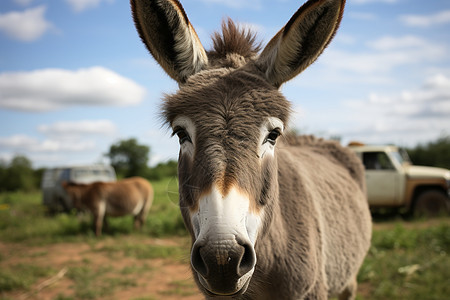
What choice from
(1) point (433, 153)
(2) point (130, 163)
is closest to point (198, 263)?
(1) point (433, 153)

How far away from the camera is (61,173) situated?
14.2m

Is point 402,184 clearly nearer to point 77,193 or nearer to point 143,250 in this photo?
point 143,250

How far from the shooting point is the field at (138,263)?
5.36 meters

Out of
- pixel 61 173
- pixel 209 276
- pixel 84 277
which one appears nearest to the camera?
pixel 209 276

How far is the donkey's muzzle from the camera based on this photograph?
4.50 feet

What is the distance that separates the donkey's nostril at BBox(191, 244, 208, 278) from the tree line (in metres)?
20.0

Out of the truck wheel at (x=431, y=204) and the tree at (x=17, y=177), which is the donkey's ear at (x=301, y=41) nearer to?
the truck wheel at (x=431, y=204)

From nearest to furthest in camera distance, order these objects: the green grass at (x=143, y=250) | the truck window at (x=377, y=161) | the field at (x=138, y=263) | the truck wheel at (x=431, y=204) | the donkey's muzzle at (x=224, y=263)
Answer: the donkey's muzzle at (x=224, y=263) → the field at (x=138, y=263) → the green grass at (x=143, y=250) → the truck wheel at (x=431, y=204) → the truck window at (x=377, y=161)

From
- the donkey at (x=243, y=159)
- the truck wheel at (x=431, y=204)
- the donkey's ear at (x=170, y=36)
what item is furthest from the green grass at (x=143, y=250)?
the truck wheel at (x=431, y=204)

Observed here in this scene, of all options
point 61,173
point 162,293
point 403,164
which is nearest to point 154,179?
point 61,173

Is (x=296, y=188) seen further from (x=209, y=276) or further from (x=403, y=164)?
(x=403, y=164)

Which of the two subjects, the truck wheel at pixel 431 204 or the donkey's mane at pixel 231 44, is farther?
the truck wheel at pixel 431 204

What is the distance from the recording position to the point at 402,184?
10734mm

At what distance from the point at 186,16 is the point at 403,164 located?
1141cm
